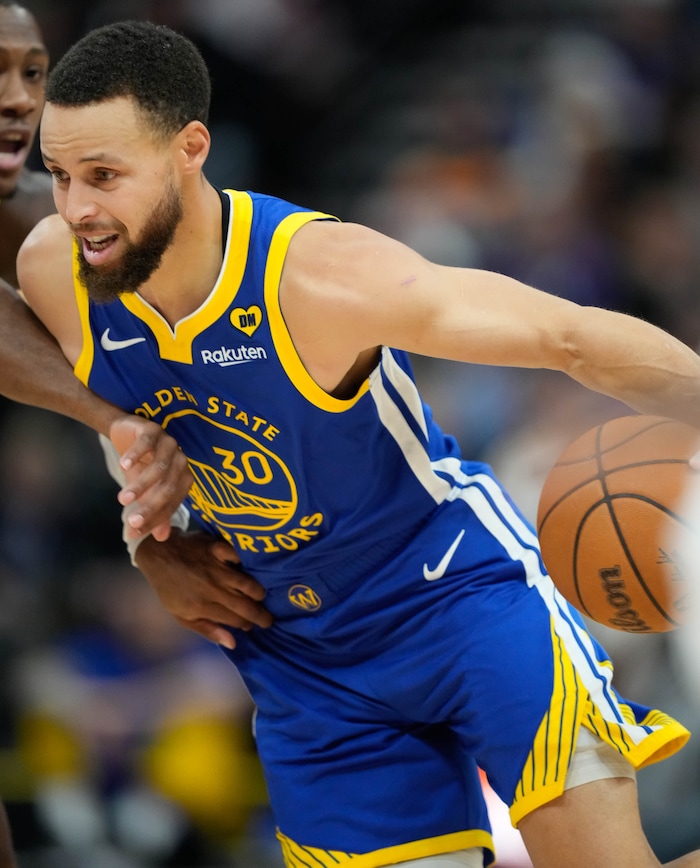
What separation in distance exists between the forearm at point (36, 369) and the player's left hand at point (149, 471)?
0.16 metres

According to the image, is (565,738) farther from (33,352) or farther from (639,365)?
(33,352)

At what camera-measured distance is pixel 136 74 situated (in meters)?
2.99

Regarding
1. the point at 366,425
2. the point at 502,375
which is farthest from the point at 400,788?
the point at 502,375

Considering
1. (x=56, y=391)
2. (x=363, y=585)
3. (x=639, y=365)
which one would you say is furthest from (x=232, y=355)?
(x=639, y=365)

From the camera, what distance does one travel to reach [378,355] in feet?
10.6

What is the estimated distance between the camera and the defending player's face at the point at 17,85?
13.4 ft

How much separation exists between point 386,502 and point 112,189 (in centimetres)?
108

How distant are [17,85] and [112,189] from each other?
1.37m

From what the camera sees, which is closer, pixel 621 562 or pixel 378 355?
pixel 621 562

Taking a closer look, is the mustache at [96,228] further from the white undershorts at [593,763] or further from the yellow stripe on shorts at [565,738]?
the white undershorts at [593,763]

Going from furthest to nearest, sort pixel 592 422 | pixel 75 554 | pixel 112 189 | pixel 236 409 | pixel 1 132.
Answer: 1. pixel 75 554
2. pixel 592 422
3. pixel 1 132
4. pixel 236 409
5. pixel 112 189

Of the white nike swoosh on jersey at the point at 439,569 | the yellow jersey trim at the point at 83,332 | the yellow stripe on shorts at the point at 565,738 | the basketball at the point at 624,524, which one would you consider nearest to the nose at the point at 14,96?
the yellow jersey trim at the point at 83,332

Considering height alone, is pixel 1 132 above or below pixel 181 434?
above

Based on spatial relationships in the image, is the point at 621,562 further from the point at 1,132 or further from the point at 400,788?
the point at 1,132
